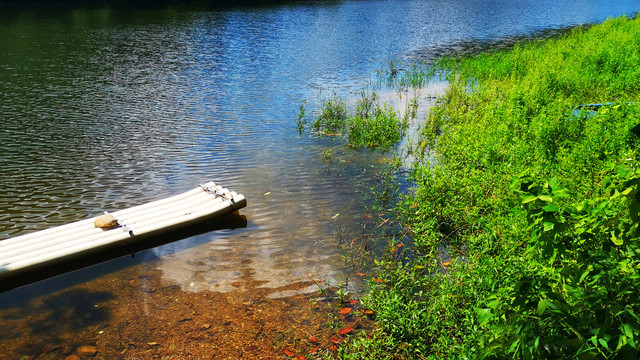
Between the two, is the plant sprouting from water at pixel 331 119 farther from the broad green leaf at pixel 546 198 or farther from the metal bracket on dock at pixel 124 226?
the broad green leaf at pixel 546 198

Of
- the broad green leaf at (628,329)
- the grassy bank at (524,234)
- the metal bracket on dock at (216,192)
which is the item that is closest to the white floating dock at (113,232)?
the metal bracket on dock at (216,192)

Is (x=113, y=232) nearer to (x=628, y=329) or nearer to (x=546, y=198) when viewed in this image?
(x=546, y=198)

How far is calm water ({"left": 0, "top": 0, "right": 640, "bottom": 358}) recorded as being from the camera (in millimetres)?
7902

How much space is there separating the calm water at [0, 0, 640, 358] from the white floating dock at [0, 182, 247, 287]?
37 centimetres

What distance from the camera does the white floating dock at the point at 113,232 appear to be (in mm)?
7439

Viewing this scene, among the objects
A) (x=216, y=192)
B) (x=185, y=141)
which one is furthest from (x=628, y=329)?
(x=185, y=141)

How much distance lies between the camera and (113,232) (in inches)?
326

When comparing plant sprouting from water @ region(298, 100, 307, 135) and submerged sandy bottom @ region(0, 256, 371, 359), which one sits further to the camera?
plant sprouting from water @ region(298, 100, 307, 135)

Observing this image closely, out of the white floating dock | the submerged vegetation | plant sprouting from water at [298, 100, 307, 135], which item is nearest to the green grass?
the submerged vegetation

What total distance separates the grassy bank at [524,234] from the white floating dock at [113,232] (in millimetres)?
3955

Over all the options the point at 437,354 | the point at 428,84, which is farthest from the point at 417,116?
the point at 437,354

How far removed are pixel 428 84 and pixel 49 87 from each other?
1654 centimetres

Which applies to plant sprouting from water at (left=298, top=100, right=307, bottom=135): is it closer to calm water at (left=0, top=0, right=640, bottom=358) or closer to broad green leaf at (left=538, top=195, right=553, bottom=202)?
calm water at (left=0, top=0, right=640, bottom=358)

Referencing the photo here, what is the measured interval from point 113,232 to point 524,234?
7097 millimetres
